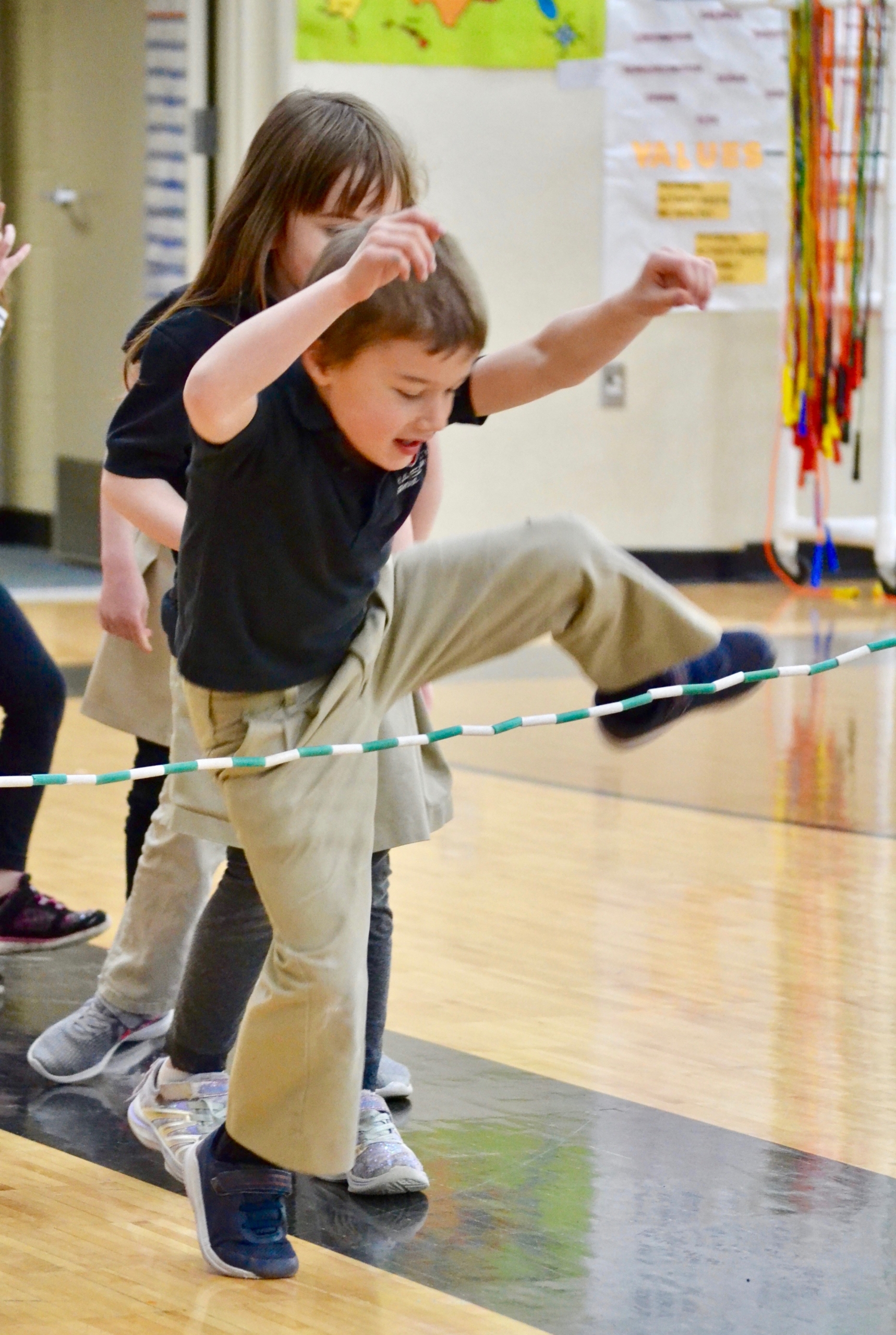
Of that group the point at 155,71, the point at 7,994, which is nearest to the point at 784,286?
the point at 155,71

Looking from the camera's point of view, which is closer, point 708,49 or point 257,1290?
point 257,1290

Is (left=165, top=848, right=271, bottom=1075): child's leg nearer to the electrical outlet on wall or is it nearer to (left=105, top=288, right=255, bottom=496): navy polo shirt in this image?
(left=105, top=288, right=255, bottom=496): navy polo shirt

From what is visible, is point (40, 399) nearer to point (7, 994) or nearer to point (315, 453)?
point (7, 994)

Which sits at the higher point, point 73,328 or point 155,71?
point 155,71

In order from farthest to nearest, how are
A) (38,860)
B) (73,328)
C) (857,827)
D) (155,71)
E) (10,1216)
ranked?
(73,328)
(155,71)
(857,827)
(38,860)
(10,1216)

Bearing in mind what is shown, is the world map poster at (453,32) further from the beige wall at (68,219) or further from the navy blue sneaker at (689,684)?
the navy blue sneaker at (689,684)

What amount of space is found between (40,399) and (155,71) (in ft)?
5.03

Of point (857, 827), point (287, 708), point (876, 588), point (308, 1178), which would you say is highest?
point (287, 708)

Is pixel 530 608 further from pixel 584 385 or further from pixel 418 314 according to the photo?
pixel 584 385

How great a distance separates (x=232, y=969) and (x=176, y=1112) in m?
0.17

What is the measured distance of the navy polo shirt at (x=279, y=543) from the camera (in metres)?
1.57

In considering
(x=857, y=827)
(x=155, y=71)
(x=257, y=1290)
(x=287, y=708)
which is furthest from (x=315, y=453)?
(x=155, y=71)

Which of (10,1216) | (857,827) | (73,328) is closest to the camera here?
(10,1216)

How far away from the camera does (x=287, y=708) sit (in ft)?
5.52
